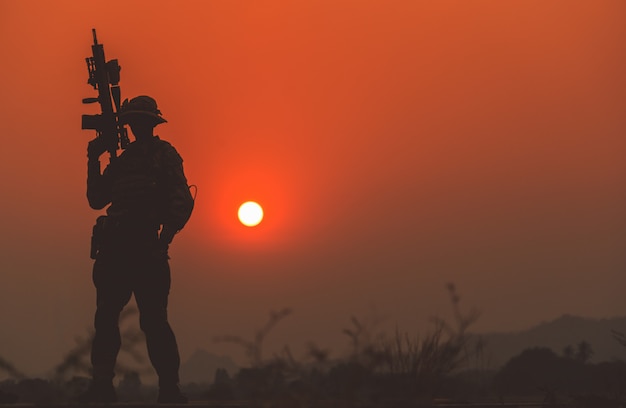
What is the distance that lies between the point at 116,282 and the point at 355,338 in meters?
4.15

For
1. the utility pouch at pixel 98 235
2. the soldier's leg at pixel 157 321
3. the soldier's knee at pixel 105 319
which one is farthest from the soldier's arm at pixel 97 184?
the soldier's knee at pixel 105 319

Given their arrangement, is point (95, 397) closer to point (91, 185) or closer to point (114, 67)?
point (91, 185)

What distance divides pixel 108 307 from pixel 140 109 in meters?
1.90

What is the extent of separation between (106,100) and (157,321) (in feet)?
7.70

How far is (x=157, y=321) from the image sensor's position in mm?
11820

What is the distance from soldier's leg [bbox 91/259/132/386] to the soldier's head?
51.9 inches

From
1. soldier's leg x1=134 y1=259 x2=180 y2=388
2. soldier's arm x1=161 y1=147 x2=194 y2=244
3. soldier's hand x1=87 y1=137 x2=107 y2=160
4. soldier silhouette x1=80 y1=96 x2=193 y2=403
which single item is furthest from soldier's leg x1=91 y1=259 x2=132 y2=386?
soldier's hand x1=87 y1=137 x2=107 y2=160

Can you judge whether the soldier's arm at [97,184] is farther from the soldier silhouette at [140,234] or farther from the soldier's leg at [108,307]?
the soldier's leg at [108,307]

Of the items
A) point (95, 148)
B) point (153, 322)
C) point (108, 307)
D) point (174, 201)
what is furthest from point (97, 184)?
point (153, 322)

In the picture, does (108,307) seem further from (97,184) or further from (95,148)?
(95,148)

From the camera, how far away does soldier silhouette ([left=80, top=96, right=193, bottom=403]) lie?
11.8m

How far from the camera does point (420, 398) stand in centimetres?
886

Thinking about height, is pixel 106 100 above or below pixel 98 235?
above

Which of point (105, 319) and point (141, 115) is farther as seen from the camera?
point (141, 115)
